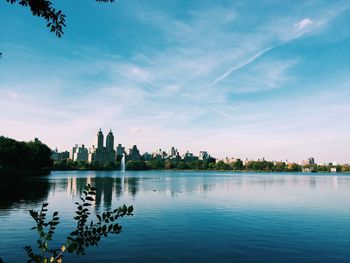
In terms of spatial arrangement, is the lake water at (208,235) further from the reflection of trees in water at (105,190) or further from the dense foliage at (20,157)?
the dense foliage at (20,157)

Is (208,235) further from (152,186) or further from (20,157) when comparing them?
(20,157)

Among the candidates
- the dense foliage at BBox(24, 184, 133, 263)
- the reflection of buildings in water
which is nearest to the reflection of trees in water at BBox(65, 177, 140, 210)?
the reflection of buildings in water

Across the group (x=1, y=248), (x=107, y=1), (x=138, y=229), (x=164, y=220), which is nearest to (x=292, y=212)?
(x=164, y=220)

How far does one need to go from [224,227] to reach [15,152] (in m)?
125

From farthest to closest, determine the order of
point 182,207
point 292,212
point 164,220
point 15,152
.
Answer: point 15,152 < point 182,207 < point 292,212 < point 164,220

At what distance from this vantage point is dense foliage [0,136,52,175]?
13212 cm

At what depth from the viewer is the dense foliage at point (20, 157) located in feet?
433

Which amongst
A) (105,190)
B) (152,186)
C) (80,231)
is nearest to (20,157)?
(152,186)

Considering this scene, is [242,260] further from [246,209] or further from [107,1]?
[246,209]

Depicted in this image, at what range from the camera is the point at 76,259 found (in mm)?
23812

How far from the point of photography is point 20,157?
143375 mm

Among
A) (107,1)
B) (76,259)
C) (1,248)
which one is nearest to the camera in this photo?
(107,1)

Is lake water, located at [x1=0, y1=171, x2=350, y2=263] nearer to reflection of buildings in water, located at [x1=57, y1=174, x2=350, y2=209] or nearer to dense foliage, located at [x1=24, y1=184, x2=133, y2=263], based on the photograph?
reflection of buildings in water, located at [x1=57, y1=174, x2=350, y2=209]

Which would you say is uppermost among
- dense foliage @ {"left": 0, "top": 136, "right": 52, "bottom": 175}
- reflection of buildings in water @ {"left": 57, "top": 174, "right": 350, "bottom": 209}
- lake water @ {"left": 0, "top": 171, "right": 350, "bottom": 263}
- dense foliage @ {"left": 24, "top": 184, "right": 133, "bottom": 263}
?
dense foliage @ {"left": 0, "top": 136, "right": 52, "bottom": 175}
